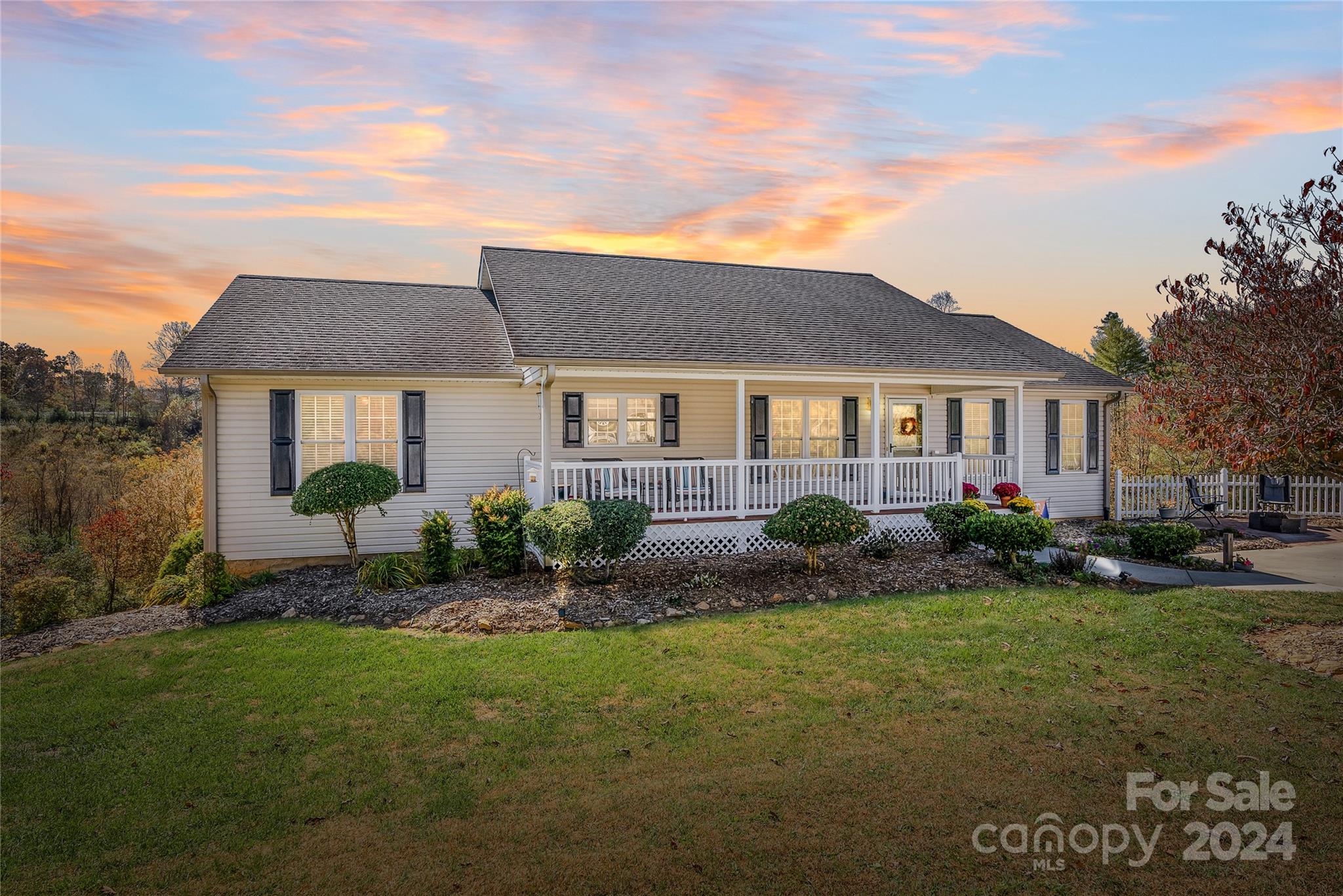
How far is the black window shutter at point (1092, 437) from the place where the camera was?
1695 centimetres

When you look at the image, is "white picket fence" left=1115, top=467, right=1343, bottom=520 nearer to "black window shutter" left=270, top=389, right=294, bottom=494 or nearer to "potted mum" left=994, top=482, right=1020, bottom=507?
"potted mum" left=994, top=482, right=1020, bottom=507

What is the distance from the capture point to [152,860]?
3844 mm

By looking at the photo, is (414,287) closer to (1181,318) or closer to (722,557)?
(722,557)

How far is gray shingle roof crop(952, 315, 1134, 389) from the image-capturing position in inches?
650

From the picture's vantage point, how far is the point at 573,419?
13.6 meters

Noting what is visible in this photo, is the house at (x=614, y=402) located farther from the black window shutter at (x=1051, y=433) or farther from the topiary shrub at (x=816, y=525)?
the topiary shrub at (x=816, y=525)

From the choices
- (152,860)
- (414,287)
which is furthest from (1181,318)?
(414,287)

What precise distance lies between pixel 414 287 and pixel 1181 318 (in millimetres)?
14786

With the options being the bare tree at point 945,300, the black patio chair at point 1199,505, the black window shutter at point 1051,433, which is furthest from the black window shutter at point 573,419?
the bare tree at point 945,300

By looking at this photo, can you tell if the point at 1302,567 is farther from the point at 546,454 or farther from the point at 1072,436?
the point at 546,454

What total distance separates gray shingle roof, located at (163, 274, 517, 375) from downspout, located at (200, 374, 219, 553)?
0.58 meters

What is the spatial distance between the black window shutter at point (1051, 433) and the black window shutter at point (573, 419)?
11137mm

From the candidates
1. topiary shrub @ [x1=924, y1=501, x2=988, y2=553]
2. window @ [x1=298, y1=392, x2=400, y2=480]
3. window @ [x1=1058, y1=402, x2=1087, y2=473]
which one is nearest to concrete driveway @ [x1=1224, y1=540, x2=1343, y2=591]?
topiary shrub @ [x1=924, y1=501, x2=988, y2=553]

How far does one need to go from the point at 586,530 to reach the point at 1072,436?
13197 mm
